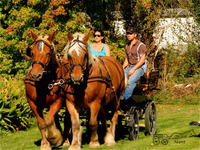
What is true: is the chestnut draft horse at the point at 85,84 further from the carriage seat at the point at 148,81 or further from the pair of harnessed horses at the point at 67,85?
the carriage seat at the point at 148,81

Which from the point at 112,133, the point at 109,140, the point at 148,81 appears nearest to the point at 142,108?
the point at 148,81

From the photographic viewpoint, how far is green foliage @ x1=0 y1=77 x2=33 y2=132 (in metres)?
10.5

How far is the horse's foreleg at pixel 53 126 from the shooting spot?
7012 mm

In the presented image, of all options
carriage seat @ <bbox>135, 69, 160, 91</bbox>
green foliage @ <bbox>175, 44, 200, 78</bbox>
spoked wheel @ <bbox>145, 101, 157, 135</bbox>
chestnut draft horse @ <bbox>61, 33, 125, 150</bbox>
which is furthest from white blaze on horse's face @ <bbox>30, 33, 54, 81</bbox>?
green foliage @ <bbox>175, 44, 200, 78</bbox>

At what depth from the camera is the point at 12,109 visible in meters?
10.5

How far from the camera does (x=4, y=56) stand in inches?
832

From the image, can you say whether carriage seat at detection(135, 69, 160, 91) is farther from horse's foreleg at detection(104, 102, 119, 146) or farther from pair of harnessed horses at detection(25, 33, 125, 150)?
pair of harnessed horses at detection(25, 33, 125, 150)

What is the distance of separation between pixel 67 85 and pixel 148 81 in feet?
9.30

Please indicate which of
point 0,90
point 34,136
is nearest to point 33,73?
point 34,136

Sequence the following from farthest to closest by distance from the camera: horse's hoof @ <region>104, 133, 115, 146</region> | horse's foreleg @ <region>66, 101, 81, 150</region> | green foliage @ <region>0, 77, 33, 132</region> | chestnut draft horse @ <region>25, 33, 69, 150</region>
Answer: green foliage @ <region>0, 77, 33, 132</region> < horse's hoof @ <region>104, 133, 115, 146</region> < chestnut draft horse @ <region>25, 33, 69, 150</region> < horse's foreleg @ <region>66, 101, 81, 150</region>

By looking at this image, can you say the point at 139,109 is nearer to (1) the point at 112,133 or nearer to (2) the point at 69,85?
(1) the point at 112,133

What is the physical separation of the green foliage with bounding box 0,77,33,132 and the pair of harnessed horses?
3381 mm

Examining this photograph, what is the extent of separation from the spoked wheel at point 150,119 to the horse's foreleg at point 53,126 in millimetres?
2332

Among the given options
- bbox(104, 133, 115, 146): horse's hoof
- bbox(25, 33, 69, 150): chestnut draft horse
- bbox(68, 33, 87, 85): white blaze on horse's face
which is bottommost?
bbox(104, 133, 115, 146): horse's hoof
